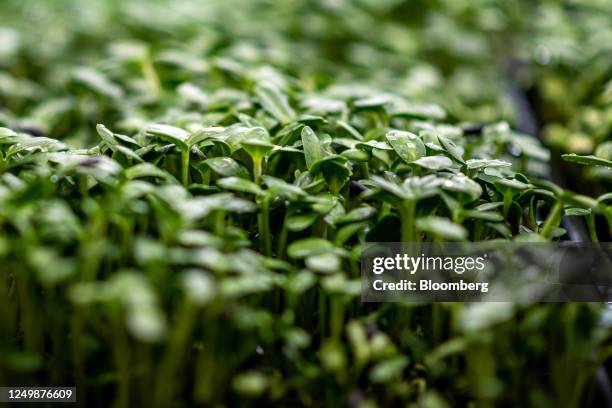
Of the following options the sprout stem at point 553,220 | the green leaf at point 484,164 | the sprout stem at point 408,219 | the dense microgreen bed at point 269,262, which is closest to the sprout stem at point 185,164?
the dense microgreen bed at point 269,262

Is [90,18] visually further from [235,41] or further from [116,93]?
[116,93]

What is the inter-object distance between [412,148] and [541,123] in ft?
3.21

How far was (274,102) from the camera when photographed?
1.13m

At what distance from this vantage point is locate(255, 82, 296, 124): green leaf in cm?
110

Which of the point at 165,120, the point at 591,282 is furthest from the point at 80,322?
the point at 591,282

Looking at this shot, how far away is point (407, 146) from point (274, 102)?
327mm

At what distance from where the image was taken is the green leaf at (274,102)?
1101 millimetres

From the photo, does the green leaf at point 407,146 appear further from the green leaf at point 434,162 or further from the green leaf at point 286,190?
the green leaf at point 286,190

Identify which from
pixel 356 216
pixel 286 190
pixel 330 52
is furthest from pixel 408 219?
pixel 330 52

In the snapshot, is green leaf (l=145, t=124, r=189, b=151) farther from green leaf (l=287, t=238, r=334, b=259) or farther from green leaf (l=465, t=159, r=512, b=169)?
green leaf (l=465, t=159, r=512, b=169)

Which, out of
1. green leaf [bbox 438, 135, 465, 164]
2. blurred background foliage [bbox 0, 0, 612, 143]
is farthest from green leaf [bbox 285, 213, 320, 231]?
blurred background foliage [bbox 0, 0, 612, 143]
